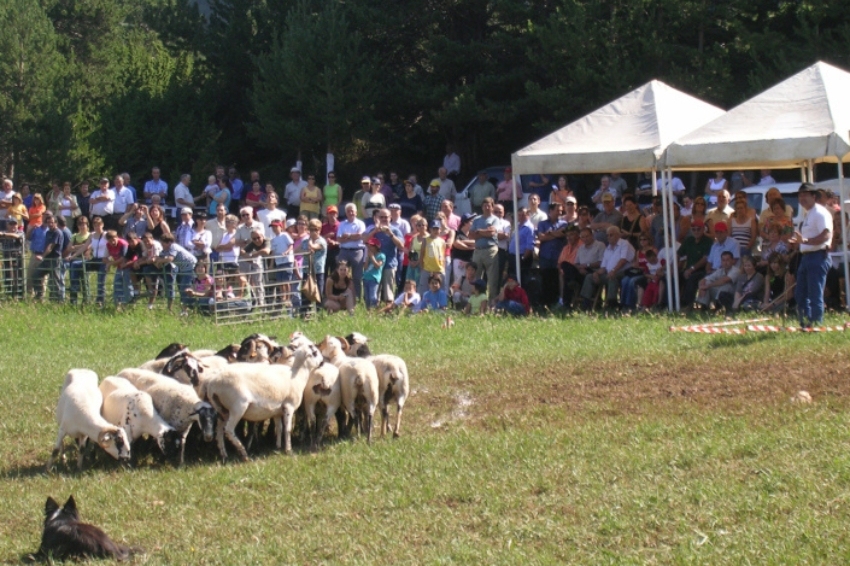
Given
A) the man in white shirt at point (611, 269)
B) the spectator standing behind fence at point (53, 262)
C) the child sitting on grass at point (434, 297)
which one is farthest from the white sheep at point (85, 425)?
the spectator standing behind fence at point (53, 262)

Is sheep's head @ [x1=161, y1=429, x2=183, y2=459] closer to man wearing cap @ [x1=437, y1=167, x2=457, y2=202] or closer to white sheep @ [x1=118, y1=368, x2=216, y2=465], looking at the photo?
white sheep @ [x1=118, y1=368, x2=216, y2=465]

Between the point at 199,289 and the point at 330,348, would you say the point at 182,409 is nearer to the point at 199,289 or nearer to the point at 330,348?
the point at 330,348

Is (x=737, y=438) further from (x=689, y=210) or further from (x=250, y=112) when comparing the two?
(x=250, y=112)

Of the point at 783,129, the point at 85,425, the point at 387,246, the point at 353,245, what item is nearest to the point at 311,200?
the point at 353,245

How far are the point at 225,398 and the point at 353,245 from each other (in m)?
10.4

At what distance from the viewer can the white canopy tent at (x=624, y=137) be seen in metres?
18.5

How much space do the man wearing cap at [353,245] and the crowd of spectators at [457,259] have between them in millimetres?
17

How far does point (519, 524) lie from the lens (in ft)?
25.7

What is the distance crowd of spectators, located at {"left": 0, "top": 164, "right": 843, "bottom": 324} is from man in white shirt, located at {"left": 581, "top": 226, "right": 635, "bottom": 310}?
0.07 ft

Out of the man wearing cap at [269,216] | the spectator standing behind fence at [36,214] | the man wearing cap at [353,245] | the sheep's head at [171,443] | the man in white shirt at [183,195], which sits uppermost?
the man in white shirt at [183,195]

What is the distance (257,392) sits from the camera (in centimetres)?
993

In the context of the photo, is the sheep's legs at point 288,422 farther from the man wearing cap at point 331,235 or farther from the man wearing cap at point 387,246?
the man wearing cap at point 331,235

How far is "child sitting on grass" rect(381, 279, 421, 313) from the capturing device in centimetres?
1916

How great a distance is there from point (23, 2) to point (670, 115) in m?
Answer: 32.3
